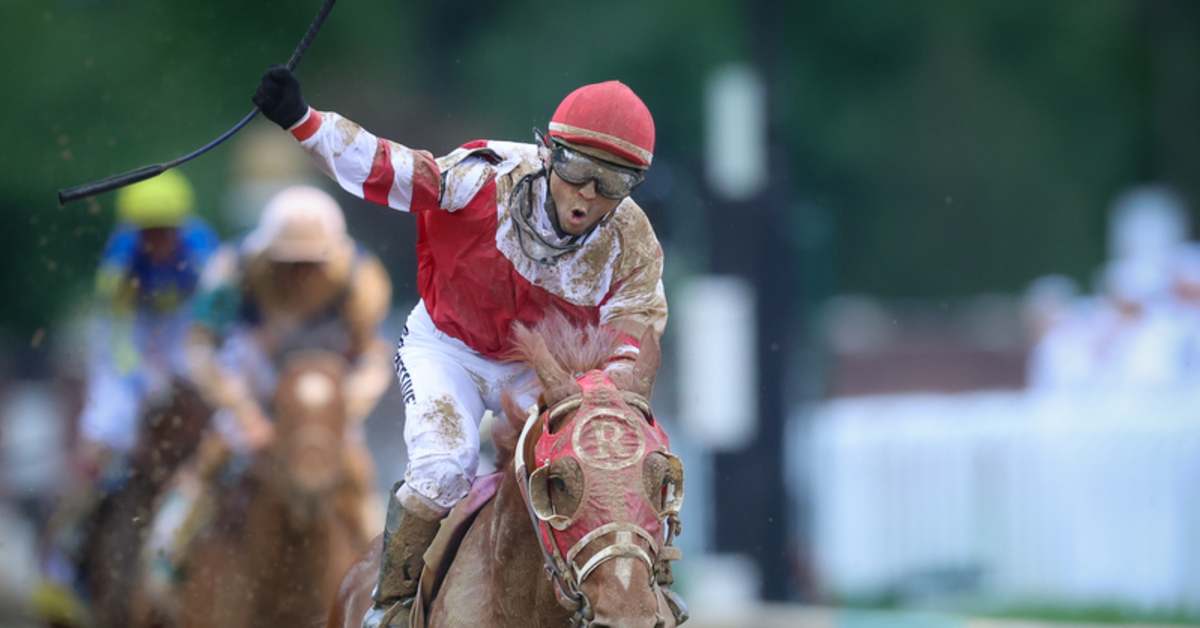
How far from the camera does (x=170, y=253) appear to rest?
845 cm

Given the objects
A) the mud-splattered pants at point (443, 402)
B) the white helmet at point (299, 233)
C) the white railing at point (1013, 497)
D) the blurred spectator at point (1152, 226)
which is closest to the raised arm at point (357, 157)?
the mud-splattered pants at point (443, 402)

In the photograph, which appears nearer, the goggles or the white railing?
the goggles

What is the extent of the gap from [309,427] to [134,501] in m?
1.09

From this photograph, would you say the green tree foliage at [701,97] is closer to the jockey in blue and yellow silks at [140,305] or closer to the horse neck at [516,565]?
the jockey in blue and yellow silks at [140,305]

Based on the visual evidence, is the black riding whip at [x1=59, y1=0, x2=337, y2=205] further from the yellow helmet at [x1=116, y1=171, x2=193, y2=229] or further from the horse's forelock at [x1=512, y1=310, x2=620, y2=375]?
the yellow helmet at [x1=116, y1=171, x2=193, y2=229]

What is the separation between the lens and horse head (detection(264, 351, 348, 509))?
692cm

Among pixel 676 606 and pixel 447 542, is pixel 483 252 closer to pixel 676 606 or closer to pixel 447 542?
pixel 447 542

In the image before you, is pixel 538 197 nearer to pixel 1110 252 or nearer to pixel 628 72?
pixel 628 72

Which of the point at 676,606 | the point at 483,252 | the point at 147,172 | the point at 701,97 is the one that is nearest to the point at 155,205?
the point at 147,172

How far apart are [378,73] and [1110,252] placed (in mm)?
7674

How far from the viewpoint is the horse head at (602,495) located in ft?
12.7

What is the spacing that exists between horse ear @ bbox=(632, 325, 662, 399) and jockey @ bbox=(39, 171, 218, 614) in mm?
4004

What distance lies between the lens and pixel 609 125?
14.6ft

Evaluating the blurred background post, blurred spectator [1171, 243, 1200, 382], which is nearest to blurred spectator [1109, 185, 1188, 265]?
the blurred background post
